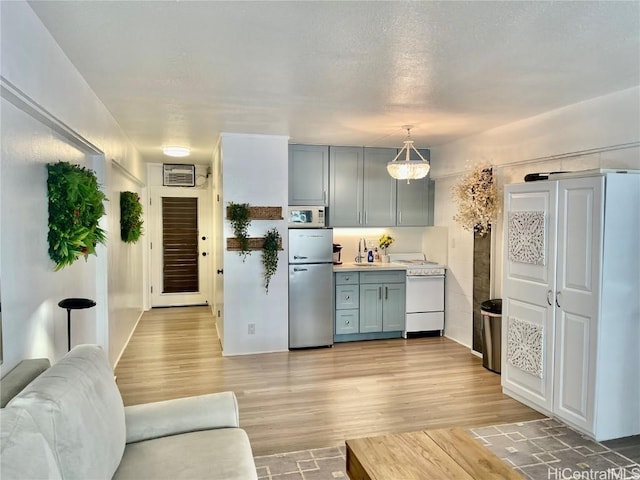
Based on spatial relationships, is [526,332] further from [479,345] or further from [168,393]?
[168,393]

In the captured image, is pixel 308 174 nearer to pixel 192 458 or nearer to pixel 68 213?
pixel 68 213

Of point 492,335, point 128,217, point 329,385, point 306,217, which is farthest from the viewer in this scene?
point 306,217

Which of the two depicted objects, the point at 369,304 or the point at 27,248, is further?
the point at 369,304

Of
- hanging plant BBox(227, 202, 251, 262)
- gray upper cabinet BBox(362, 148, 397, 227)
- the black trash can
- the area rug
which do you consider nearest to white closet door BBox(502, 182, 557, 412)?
the area rug

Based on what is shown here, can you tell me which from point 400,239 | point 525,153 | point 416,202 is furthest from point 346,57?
point 400,239

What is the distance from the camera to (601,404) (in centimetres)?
307

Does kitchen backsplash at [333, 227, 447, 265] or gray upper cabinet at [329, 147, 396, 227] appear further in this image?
kitchen backsplash at [333, 227, 447, 265]

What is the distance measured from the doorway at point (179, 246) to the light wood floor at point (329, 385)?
226 centimetres

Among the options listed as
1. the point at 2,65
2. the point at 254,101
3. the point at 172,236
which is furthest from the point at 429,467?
the point at 172,236

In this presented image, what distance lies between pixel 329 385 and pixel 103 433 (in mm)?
2700

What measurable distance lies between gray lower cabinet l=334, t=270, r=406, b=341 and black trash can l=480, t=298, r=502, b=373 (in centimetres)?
138

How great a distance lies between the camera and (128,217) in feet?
17.6

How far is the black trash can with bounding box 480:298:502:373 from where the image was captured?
450 centimetres

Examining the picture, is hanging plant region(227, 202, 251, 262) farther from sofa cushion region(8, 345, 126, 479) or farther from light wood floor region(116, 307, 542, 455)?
sofa cushion region(8, 345, 126, 479)
